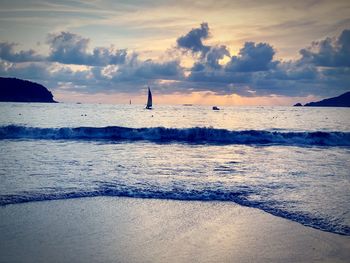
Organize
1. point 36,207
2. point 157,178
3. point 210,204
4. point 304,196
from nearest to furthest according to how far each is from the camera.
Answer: point 36,207, point 210,204, point 304,196, point 157,178

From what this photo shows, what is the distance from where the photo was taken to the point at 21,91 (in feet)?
594

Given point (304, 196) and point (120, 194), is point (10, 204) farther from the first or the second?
point (304, 196)

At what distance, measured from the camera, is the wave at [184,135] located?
27102mm

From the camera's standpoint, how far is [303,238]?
5.76 metres

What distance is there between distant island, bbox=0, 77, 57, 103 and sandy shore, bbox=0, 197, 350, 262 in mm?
193808

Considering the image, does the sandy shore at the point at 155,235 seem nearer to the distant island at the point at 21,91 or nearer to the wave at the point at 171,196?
the wave at the point at 171,196

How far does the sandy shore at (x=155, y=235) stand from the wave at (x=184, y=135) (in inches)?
785

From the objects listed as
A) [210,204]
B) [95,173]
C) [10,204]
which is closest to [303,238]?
[210,204]

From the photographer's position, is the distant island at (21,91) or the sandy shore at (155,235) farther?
the distant island at (21,91)

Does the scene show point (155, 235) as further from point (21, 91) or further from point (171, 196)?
point (21, 91)

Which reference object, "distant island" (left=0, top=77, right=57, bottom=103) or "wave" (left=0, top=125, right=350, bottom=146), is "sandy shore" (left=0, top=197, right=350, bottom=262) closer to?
"wave" (left=0, top=125, right=350, bottom=146)

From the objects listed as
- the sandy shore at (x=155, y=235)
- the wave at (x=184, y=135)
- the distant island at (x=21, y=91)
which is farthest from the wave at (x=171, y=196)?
the distant island at (x=21, y=91)

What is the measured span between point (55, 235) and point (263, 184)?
6.55 m

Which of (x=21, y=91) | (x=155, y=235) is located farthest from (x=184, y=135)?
(x=21, y=91)
